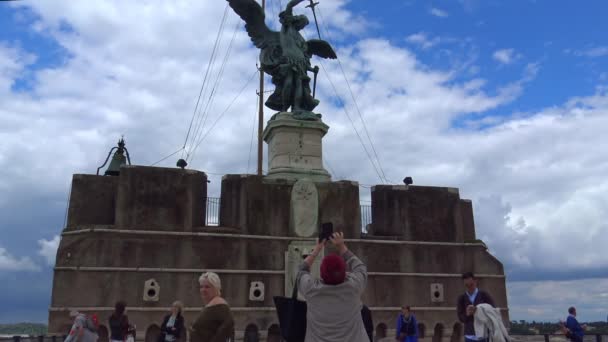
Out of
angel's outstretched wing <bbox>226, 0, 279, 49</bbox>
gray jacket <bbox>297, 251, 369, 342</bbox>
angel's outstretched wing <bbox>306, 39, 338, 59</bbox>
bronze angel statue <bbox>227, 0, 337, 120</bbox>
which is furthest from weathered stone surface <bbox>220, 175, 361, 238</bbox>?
gray jacket <bbox>297, 251, 369, 342</bbox>

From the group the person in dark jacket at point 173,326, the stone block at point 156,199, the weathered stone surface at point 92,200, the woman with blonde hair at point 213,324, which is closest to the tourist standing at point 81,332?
the person in dark jacket at point 173,326

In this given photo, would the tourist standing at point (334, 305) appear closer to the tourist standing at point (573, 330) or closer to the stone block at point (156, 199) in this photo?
the tourist standing at point (573, 330)

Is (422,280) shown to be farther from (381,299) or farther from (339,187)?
(339,187)

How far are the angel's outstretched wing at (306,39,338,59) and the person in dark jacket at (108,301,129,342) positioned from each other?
12.3 meters

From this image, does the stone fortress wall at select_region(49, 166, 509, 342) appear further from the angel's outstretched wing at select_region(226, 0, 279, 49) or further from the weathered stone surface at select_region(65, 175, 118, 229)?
the angel's outstretched wing at select_region(226, 0, 279, 49)

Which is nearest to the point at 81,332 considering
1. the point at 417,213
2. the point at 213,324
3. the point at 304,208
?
the point at 213,324

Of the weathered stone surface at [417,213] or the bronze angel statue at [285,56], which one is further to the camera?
the bronze angel statue at [285,56]

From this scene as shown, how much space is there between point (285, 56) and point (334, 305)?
14148 millimetres

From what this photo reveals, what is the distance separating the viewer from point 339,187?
1639cm

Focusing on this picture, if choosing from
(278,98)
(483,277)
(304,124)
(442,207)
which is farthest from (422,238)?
(278,98)

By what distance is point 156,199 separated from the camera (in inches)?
591

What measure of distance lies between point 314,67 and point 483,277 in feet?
28.5

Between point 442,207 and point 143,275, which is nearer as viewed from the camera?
point 143,275

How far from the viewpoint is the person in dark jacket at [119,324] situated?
899 centimetres
